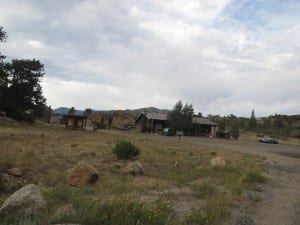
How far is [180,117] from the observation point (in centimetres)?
7419

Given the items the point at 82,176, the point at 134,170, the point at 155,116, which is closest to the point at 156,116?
the point at 155,116

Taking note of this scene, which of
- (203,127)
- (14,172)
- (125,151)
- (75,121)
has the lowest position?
(14,172)

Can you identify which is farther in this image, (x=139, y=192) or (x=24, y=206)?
(x=139, y=192)

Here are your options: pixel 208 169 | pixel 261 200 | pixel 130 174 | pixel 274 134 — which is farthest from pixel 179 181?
pixel 274 134


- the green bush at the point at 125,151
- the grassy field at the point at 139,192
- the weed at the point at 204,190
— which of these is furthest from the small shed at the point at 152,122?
the weed at the point at 204,190

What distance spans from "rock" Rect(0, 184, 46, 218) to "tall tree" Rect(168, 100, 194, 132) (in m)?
66.9

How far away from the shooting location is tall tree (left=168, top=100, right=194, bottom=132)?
73.9 m

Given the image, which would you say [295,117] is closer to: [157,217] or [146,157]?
[146,157]

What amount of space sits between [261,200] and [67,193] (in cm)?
556

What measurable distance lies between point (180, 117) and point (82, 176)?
63.8 metres

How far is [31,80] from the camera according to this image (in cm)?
6078

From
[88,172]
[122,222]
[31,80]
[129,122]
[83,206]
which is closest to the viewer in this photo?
[122,222]

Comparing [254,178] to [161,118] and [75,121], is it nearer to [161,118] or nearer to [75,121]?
[75,121]

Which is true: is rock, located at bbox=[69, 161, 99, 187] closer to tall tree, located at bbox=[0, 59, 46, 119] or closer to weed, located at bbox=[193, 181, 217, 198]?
weed, located at bbox=[193, 181, 217, 198]
